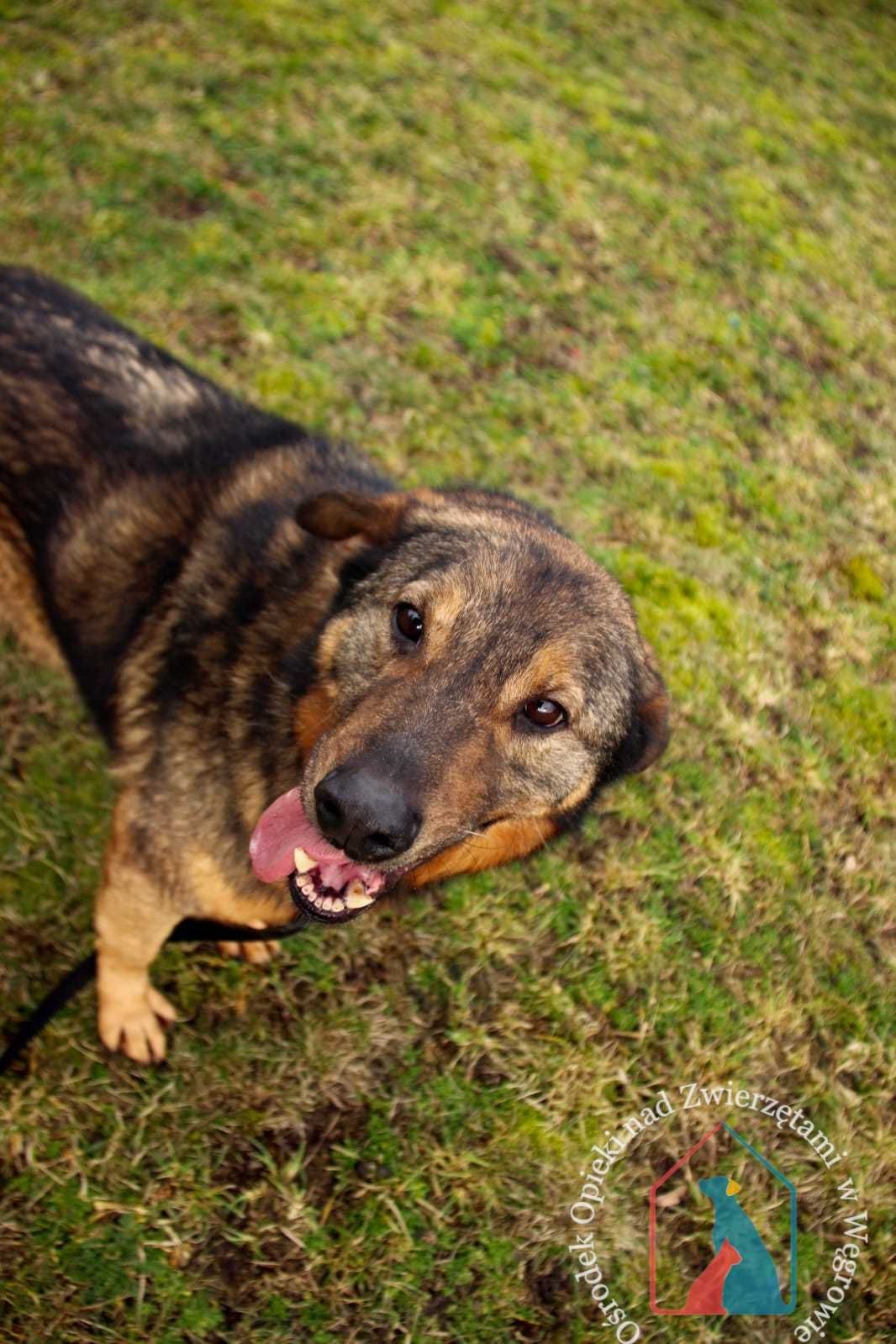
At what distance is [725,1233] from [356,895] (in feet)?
7.79

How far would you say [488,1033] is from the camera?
12.8 feet

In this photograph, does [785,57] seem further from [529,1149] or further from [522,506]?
[529,1149]

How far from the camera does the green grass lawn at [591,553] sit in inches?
133

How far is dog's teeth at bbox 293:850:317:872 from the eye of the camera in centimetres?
262

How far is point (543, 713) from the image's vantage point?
2.77 metres

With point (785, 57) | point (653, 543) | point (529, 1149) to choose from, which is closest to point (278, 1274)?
point (529, 1149)

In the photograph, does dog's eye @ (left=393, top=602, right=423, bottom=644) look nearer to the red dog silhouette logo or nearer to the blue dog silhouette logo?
the red dog silhouette logo

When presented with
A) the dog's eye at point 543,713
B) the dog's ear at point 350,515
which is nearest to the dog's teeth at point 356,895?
the dog's eye at point 543,713

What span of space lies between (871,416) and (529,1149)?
6.26 meters

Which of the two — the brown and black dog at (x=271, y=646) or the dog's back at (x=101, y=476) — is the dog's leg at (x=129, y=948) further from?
the dog's back at (x=101, y=476)

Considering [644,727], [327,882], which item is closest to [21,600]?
[327,882]

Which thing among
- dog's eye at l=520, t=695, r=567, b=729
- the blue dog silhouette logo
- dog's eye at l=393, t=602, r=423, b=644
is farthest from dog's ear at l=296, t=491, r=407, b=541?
the blue dog silhouette logo

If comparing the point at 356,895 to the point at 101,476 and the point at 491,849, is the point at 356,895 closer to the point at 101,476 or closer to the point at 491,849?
the point at 491,849

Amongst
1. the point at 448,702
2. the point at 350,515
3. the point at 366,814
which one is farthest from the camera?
the point at 350,515
